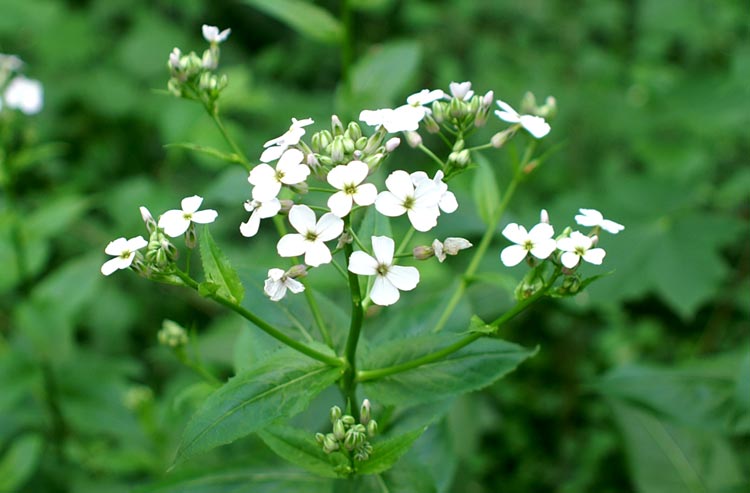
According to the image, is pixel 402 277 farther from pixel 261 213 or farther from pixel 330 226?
pixel 261 213

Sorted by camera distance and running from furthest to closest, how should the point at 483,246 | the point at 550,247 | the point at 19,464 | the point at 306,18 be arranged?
the point at 306,18 → the point at 19,464 → the point at 483,246 → the point at 550,247

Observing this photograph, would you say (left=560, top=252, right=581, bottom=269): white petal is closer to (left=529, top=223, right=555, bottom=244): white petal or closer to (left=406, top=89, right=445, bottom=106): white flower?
(left=529, top=223, right=555, bottom=244): white petal

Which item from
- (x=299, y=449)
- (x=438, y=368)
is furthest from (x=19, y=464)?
(x=438, y=368)

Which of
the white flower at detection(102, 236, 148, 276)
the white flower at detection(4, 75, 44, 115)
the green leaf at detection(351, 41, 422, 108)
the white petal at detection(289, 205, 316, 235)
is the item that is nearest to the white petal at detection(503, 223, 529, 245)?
the white petal at detection(289, 205, 316, 235)

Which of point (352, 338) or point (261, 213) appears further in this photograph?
point (352, 338)

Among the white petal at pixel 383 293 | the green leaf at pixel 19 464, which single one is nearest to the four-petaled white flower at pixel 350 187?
the white petal at pixel 383 293
